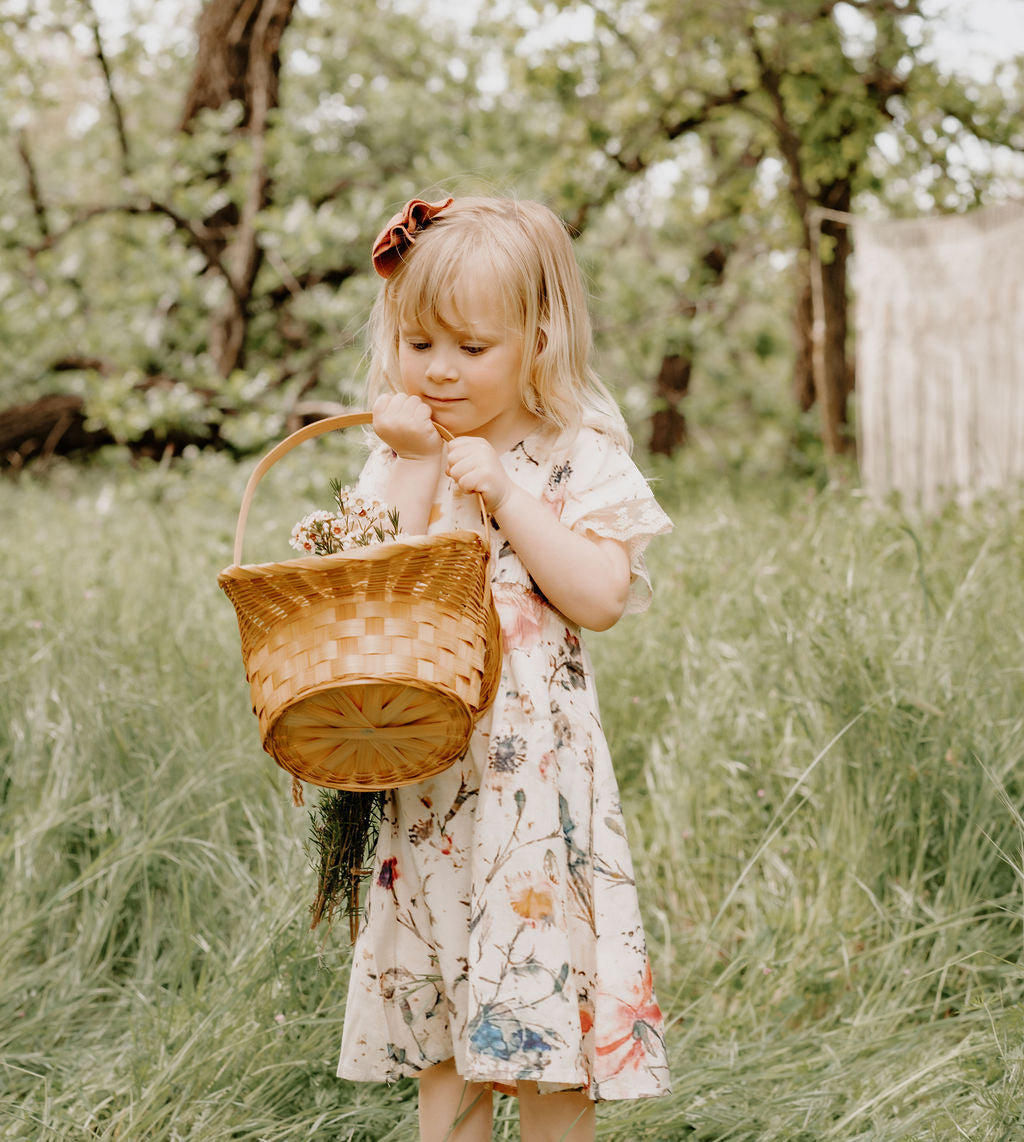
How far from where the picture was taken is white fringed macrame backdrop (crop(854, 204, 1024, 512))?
219 inches

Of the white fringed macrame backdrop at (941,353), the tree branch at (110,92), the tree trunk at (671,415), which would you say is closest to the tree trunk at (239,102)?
the tree branch at (110,92)

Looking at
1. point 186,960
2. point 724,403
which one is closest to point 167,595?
point 186,960

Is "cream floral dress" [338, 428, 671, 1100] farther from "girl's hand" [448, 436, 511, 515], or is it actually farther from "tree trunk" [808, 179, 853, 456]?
"tree trunk" [808, 179, 853, 456]

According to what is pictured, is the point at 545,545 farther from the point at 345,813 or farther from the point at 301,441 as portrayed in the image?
the point at 345,813

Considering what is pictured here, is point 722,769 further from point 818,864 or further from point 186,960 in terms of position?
point 186,960

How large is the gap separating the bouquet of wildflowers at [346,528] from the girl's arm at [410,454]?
0.37 ft

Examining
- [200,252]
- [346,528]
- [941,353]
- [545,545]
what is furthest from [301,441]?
[200,252]

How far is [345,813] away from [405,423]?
56cm

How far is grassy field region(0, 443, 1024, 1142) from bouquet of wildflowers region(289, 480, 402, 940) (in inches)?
13.9

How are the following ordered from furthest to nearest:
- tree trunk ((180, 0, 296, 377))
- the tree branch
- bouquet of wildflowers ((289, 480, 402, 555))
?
1. tree trunk ((180, 0, 296, 377))
2. the tree branch
3. bouquet of wildflowers ((289, 480, 402, 555))

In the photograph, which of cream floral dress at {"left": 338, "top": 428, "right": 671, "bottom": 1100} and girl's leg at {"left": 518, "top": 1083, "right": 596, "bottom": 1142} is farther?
girl's leg at {"left": 518, "top": 1083, "right": 596, "bottom": 1142}

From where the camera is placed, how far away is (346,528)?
1510 millimetres

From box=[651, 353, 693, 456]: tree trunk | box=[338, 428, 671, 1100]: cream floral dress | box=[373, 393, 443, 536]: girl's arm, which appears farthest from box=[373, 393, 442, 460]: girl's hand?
box=[651, 353, 693, 456]: tree trunk

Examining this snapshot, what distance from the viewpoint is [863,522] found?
3.82 m
